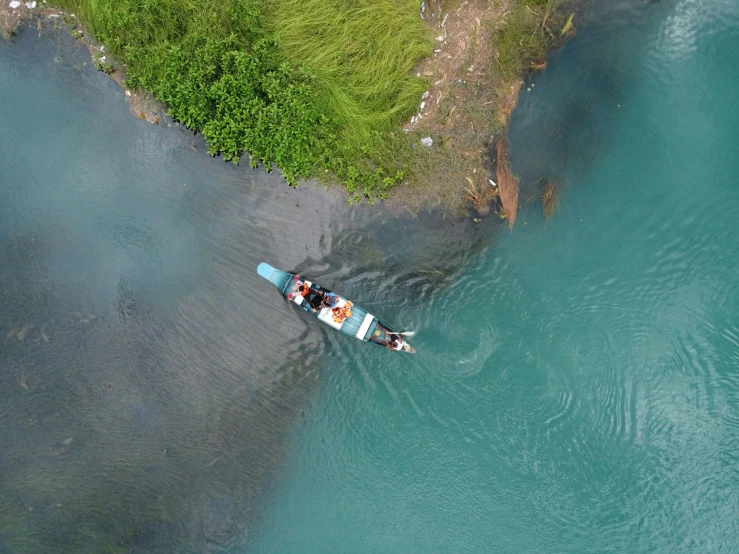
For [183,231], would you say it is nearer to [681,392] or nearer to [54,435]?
[54,435]

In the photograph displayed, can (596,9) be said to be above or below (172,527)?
above

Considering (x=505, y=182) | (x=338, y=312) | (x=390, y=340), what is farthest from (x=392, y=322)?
(x=505, y=182)

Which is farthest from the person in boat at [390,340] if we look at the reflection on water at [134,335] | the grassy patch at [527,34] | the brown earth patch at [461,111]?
the grassy patch at [527,34]

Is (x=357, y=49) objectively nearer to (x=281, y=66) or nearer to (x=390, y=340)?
(x=281, y=66)

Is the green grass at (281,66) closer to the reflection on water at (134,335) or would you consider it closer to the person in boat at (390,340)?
the reflection on water at (134,335)

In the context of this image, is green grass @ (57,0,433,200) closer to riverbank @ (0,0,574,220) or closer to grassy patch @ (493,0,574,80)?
riverbank @ (0,0,574,220)

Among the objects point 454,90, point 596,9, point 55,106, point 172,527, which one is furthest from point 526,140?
point 172,527
